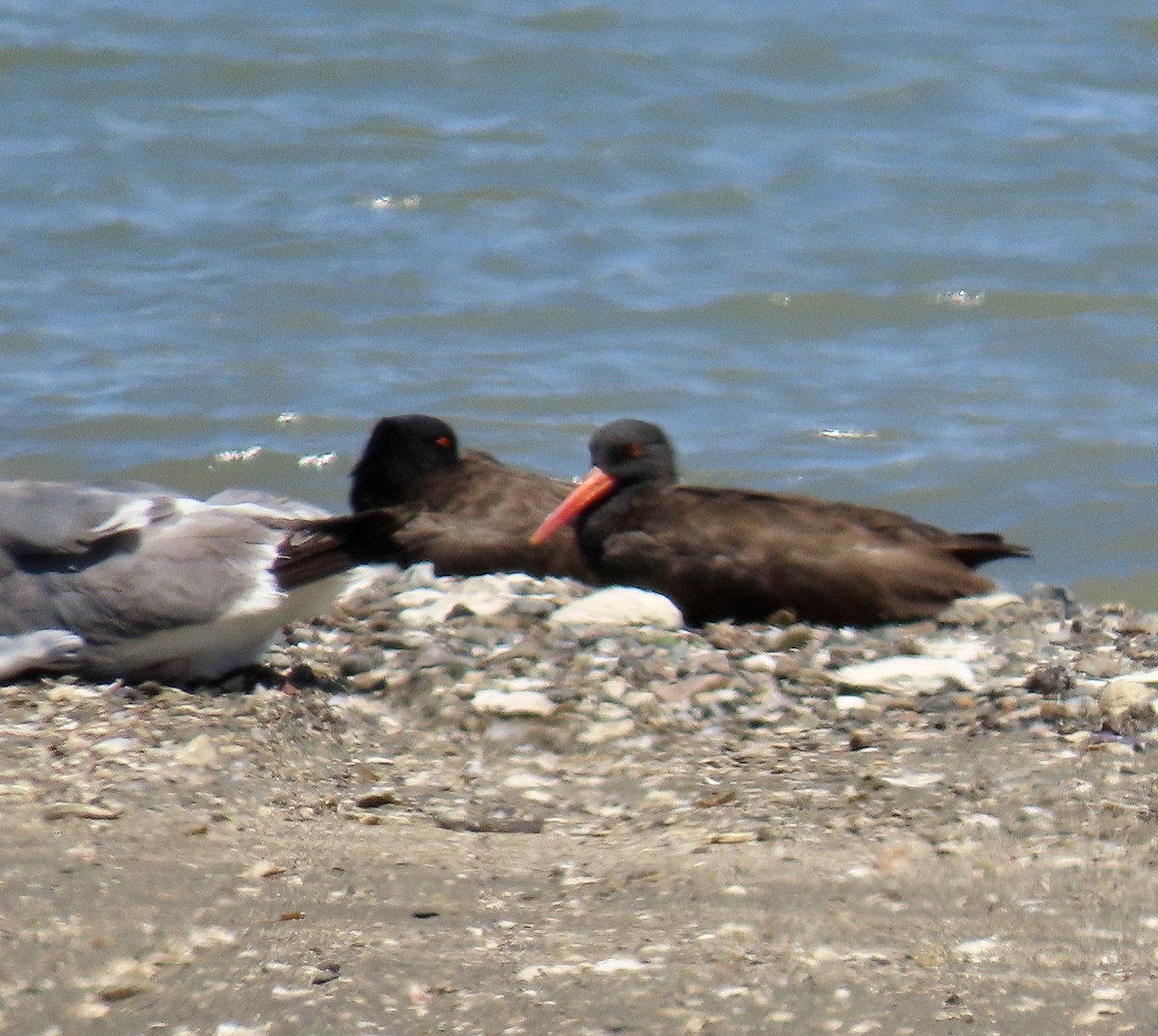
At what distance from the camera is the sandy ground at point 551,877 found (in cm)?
309

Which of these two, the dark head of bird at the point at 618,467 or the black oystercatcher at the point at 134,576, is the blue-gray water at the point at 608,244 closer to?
the dark head of bird at the point at 618,467

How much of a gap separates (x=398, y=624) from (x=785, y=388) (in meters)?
5.43

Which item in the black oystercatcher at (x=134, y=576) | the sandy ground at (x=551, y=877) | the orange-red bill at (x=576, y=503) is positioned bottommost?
the sandy ground at (x=551, y=877)

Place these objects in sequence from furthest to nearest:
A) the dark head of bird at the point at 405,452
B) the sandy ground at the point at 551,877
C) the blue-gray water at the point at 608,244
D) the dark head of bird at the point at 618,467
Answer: the blue-gray water at the point at 608,244 → the dark head of bird at the point at 405,452 → the dark head of bird at the point at 618,467 → the sandy ground at the point at 551,877

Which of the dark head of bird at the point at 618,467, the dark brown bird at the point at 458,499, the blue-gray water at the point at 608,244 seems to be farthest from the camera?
the blue-gray water at the point at 608,244

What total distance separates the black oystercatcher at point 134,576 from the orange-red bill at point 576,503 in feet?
7.54

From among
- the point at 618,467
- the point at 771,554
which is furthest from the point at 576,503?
the point at 771,554

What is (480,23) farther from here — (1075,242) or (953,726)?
(953,726)

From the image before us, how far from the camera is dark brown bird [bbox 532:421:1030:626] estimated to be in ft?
20.2

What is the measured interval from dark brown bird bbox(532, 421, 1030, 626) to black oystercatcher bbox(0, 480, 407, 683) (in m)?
1.89

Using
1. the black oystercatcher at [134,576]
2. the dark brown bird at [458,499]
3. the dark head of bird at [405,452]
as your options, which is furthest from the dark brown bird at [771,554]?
the black oystercatcher at [134,576]

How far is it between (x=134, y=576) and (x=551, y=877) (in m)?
1.52

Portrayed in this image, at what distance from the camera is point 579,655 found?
207 inches

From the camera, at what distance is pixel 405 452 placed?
7766mm
